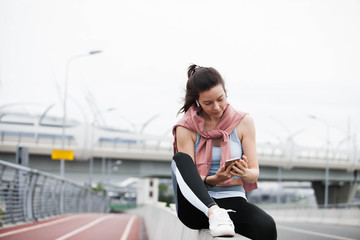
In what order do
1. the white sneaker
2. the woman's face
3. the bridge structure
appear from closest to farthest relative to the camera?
the white sneaker
the woman's face
the bridge structure

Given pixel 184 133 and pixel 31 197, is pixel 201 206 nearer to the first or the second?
pixel 184 133

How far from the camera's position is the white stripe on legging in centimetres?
364

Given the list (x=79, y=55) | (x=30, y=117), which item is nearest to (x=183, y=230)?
(x=79, y=55)

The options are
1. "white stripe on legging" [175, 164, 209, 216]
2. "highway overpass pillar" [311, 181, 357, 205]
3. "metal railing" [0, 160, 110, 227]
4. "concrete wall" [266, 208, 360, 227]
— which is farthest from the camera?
"highway overpass pillar" [311, 181, 357, 205]

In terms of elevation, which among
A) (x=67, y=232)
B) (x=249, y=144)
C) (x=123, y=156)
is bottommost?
(x=123, y=156)

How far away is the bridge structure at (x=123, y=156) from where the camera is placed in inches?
2015

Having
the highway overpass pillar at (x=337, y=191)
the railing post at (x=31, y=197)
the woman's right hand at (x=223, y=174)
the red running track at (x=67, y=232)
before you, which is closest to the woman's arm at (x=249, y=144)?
the woman's right hand at (x=223, y=174)

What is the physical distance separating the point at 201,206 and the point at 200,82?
1.05 meters

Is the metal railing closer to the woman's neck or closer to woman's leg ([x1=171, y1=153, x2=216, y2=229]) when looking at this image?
the woman's neck

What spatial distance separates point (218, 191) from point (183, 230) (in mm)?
632

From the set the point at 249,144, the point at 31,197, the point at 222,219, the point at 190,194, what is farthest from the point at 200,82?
the point at 31,197

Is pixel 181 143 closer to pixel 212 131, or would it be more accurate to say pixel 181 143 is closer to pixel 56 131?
pixel 212 131

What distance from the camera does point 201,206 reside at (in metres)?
3.66

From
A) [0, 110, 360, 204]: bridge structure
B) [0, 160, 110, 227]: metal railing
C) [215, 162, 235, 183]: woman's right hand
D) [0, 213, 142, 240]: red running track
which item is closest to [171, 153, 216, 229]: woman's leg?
[215, 162, 235, 183]: woman's right hand
